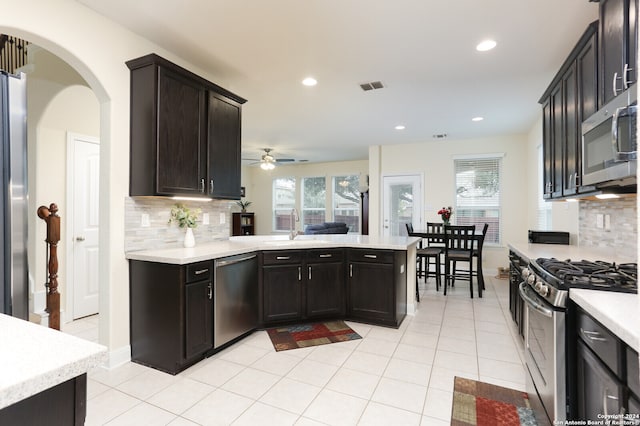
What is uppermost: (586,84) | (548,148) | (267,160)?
(267,160)

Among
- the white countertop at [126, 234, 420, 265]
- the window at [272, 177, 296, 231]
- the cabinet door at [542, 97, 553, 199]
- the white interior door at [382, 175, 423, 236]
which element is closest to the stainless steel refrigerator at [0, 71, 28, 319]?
the white countertop at [126, 234, 420, 265]

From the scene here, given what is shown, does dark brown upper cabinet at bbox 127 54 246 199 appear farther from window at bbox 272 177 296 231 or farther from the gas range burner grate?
window at bbox 272 177 296 231

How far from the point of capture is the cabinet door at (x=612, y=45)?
169 centimetres

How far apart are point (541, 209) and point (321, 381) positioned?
15.0 feet

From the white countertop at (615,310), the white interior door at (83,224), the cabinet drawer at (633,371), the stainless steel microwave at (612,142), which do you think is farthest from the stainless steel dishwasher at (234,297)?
the stainless steel microwave at (612,142)

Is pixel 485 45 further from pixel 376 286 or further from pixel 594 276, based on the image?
pixel 376 286

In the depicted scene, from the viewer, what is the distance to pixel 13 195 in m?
1.51

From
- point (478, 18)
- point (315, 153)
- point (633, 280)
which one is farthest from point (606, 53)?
point (315, 153)

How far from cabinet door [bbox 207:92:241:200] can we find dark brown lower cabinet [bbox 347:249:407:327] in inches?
58.5

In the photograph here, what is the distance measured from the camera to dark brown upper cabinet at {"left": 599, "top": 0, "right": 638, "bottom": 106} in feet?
5.21

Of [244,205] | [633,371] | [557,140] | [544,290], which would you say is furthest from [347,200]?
[633,371]

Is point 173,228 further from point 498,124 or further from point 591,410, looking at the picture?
point 498,124

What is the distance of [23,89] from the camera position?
5.02 ft

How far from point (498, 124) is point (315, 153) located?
4.02 m
